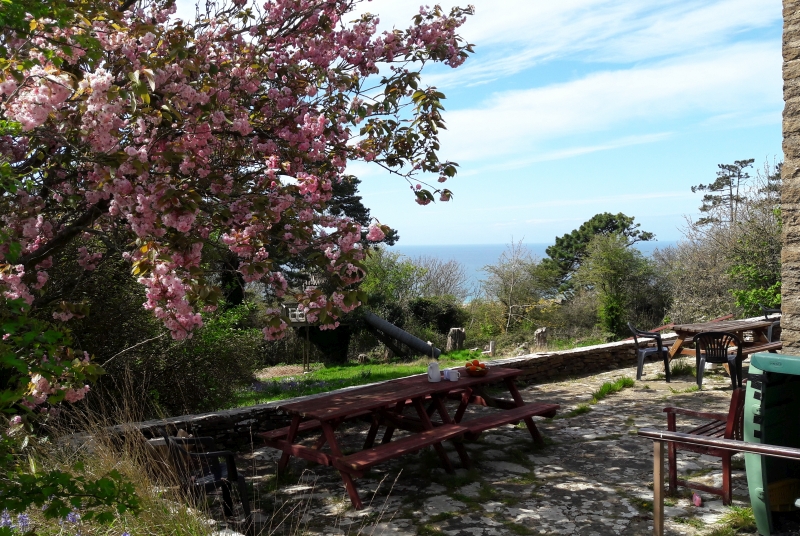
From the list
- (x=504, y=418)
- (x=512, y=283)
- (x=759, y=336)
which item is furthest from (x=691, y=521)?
(x=512, y=283)

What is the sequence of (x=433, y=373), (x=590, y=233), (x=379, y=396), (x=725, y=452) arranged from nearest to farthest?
1. (x=725, y=452)
2. (x=379, y=396)
3. (x=433, y=373)
4. (x=590, y=233)

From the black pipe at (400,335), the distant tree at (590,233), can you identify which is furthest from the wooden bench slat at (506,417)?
the distant tree at (590,233)

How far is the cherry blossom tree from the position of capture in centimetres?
352

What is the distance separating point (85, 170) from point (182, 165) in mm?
756

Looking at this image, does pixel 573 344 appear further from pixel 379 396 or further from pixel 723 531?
pixel 723 531

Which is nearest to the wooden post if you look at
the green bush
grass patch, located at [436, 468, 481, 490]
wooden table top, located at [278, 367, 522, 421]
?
grass patch, located at [436, 468, 481, 490]

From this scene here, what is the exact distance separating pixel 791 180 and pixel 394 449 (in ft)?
10.5

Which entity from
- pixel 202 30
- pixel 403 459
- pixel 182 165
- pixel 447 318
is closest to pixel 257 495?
pixel 403 459

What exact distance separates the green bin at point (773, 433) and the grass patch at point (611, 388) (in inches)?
139

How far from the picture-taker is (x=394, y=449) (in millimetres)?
4594

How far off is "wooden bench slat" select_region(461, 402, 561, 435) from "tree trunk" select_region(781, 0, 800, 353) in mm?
2053

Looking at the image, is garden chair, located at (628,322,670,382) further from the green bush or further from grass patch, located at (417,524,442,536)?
the green bush

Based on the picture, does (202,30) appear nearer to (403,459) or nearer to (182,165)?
(182,165)

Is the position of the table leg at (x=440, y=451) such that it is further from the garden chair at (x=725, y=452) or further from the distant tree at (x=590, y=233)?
the distant tree at (x=590, y=233)
